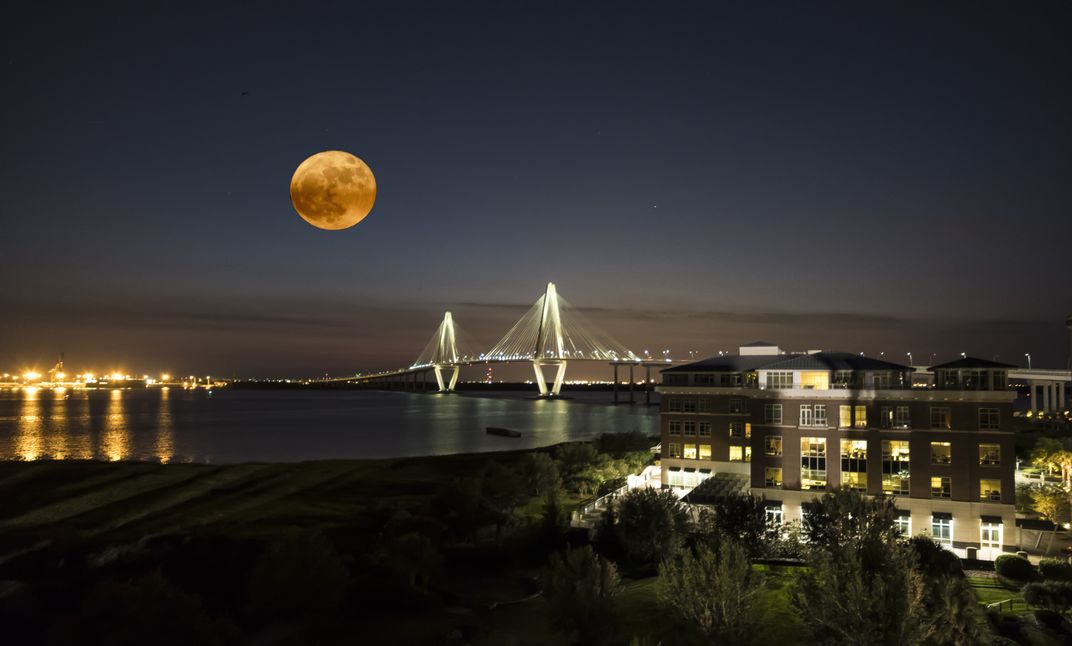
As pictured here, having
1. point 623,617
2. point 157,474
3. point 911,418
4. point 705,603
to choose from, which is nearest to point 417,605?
point 623,617

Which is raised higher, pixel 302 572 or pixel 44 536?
pixel 302 572

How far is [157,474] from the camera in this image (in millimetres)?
42875

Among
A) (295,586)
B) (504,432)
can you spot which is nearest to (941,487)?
(295,586)

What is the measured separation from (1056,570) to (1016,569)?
0.90 meters

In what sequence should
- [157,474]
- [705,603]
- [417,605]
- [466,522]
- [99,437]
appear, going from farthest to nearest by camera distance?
[99,437], [157,474], [466,522], [417,605], [705,603]

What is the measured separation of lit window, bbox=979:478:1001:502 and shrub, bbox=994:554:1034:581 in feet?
17.3

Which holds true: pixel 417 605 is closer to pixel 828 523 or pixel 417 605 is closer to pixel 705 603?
pixel 705 603

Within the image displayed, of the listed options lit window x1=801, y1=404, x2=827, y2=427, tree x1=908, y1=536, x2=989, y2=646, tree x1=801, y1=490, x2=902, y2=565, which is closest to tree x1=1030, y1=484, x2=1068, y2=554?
lit window x1=801, y1=404, x2=827, y2=427

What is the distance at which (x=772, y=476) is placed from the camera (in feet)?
90.2

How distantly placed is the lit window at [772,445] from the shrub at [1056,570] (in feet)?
30.7

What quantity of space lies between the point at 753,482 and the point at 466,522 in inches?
432

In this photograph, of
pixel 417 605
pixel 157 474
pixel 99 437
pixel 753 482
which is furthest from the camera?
pixel 99 437

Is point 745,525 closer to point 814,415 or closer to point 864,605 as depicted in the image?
point 814,415

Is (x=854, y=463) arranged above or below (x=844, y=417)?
below
